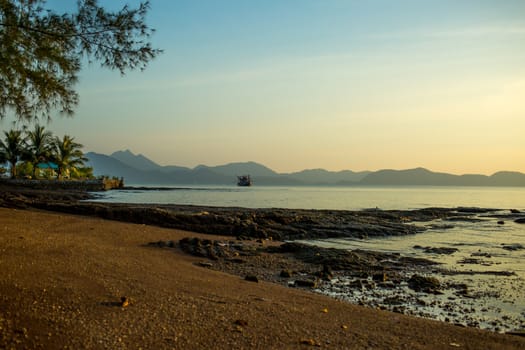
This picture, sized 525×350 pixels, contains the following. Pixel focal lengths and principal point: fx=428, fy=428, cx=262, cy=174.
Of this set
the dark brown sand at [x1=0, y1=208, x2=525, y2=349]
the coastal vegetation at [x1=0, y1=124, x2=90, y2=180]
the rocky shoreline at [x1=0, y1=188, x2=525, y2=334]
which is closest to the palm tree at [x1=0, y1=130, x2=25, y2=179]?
the coastal vegetation at [x1=0, y1=124, x2=90, y2=180]

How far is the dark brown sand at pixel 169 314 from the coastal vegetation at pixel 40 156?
5544 cm

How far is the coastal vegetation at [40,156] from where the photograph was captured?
6025cm

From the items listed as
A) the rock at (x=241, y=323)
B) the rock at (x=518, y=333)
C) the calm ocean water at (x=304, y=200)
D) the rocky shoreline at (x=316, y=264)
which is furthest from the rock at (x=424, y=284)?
the calm ocean water at (x=304, y=200)

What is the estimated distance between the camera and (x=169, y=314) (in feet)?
→ 22.5

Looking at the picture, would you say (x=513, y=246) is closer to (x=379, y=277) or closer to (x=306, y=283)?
(x=379, y=277)

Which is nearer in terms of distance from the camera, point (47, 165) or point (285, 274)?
point (285, 274)

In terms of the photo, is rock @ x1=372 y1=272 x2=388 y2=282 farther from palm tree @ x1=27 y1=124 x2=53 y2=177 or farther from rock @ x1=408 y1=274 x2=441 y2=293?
palm tree @ x1=27 y1=124 x2=53 y2=177

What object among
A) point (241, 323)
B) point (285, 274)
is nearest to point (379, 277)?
point (285, 274)

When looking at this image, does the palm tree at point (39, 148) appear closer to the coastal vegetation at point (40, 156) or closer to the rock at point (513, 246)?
the coastal vegetation at point (40, 156)

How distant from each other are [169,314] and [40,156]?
65415 millimetres

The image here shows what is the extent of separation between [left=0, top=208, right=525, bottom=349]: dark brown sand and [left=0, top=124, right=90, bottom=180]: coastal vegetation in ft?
182

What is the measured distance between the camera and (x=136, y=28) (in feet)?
29.1

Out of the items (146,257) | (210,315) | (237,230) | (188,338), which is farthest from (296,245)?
(188,338)

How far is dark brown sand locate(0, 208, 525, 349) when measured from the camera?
5.84 m
